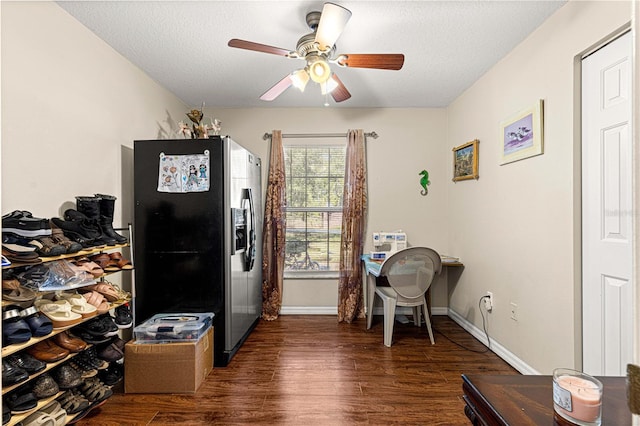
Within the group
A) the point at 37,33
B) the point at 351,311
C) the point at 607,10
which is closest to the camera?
the point at 607,10

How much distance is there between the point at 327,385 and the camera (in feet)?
8.11

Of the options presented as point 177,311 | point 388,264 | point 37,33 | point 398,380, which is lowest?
point 398,380

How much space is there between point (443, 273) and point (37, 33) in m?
4.19

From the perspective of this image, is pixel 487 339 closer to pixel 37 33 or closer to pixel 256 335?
pixel 256 335

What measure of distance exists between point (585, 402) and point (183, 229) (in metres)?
2.67

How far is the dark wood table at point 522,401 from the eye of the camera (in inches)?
32.4

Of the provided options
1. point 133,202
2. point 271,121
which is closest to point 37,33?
point 133,202

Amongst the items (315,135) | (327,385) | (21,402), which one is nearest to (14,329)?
(21,402)

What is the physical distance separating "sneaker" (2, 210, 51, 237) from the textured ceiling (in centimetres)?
138

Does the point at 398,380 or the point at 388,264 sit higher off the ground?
the point at 388,264

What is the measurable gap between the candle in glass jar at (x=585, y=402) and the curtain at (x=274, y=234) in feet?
11.2

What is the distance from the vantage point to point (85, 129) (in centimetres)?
237

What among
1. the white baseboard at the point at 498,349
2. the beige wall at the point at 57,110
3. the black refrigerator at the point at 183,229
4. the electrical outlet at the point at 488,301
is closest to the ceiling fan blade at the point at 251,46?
the black refrigerator at the point at 183,229

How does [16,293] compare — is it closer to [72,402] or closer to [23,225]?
[23,225]
